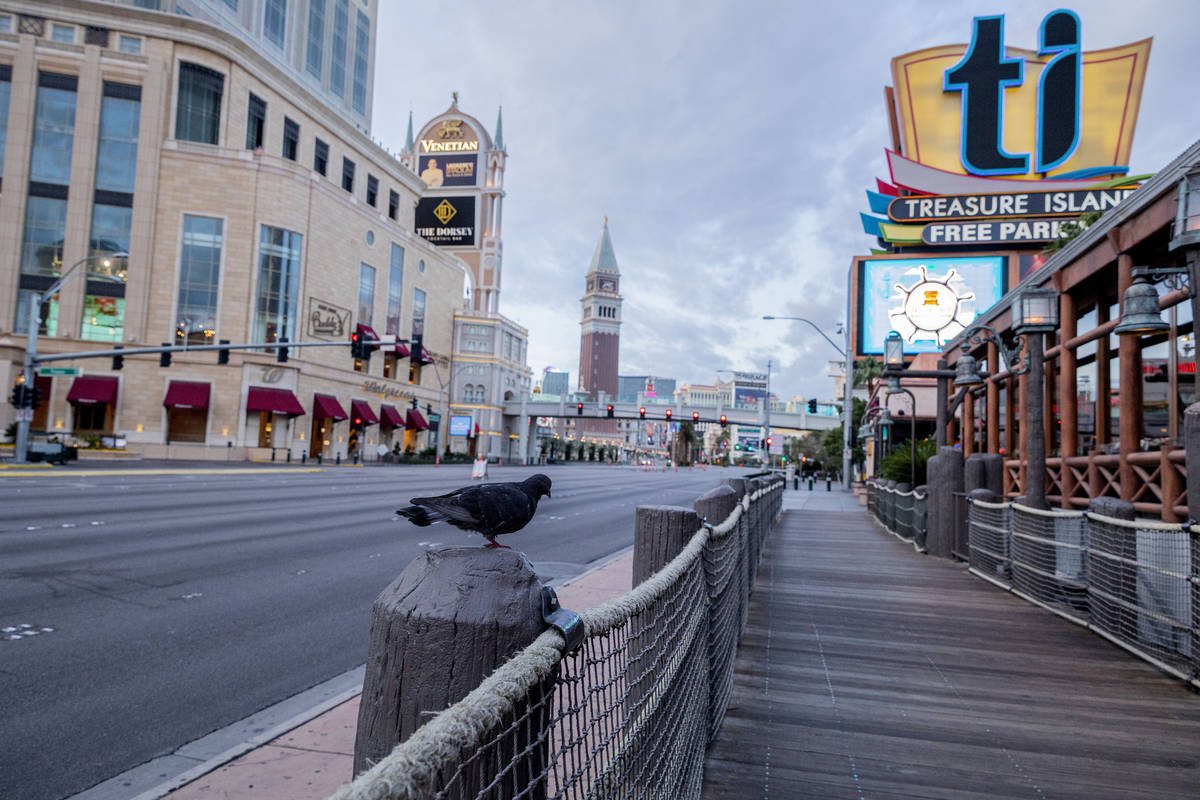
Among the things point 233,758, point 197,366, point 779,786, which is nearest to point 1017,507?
point 779,786

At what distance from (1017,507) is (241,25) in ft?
213

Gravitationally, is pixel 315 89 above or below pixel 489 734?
above

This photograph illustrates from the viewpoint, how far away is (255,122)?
53.1 m

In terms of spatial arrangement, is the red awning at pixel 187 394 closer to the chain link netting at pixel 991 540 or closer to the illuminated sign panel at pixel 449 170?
the chain link netting at pixel 991 540

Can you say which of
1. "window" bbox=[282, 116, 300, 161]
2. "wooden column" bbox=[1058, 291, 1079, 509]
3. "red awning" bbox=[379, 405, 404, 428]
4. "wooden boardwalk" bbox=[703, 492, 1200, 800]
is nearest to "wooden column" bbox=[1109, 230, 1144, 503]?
"wooden column" bbox=[1058, 291, 1079, 509]

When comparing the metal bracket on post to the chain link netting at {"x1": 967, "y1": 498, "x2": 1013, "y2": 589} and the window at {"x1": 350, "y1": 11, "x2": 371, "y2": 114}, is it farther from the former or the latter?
the window at {"x1": 350, "y1": 11, "x2": 371, "y2": 114}

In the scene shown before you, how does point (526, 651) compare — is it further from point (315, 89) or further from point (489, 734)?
point (315, 89)

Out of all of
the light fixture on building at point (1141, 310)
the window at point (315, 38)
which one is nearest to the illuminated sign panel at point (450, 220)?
the window at point (315, 38)

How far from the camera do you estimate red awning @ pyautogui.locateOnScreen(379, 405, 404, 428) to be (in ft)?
213

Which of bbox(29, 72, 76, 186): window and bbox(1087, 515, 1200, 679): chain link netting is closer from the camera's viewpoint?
bbox(1087, 515, 1200, 679): chain link netting

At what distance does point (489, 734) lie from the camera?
1437mm

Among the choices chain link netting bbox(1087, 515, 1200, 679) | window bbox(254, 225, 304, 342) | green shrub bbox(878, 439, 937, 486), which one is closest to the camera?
chain link netting bbox(1087, 515, 1200, 679)

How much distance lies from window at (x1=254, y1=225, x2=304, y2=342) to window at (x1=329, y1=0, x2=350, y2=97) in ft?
80.4

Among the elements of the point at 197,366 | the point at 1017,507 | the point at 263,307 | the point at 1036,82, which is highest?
the point at 1036,82
